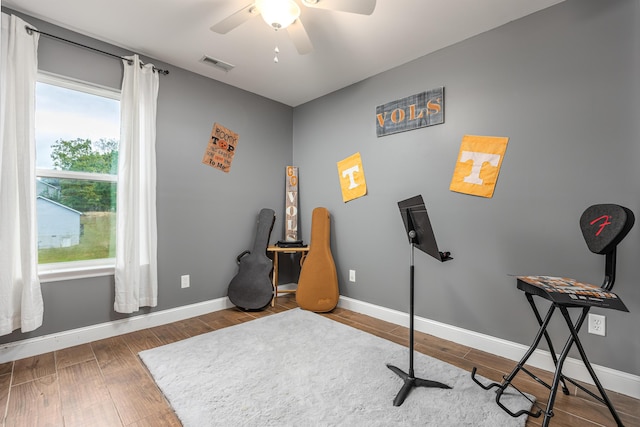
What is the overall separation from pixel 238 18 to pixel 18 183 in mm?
1865

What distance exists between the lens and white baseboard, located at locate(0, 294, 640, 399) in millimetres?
1788

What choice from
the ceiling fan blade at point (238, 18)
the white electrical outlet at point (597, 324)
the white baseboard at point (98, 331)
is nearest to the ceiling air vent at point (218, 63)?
the ceiling fan blade at point (238, 18)

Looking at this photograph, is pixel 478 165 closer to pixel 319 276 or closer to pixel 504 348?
pixel 504 348

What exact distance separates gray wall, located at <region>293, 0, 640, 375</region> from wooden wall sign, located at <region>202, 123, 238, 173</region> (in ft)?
4.69

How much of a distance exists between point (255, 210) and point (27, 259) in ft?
6.44

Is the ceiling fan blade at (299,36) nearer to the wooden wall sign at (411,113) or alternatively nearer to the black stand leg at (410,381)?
the wooden wall sign at (411,113)

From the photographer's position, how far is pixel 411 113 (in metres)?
2.71

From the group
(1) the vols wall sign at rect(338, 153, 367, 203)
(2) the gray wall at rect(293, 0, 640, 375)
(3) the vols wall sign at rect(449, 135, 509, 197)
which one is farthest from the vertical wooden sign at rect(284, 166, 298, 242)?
(3) the vols wall sign at rect(449, 135, 509, 197)

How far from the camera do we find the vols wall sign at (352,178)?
3109mm

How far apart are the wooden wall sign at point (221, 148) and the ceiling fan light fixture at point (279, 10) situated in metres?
1.65

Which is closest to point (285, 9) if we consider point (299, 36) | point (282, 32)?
point (299, 36)

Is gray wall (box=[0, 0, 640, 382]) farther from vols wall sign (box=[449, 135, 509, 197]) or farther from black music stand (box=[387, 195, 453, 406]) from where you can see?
black music stand (box=[387, 195, 453, 406])

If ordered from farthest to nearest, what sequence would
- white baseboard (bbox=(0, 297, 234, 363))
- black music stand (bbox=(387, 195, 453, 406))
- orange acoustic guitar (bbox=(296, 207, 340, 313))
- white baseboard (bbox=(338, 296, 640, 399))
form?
orange acoustic guitar (bbox=(296, 207, 340, 313)) → white baseboard (bbox=(0, 297, 234, 363)) → white baseboard (bbox=(338, 296, 640, 399)) → black music stand (bbox=(387, 195, 453, 406))

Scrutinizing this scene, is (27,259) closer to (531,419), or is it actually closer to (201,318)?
(201,318)
